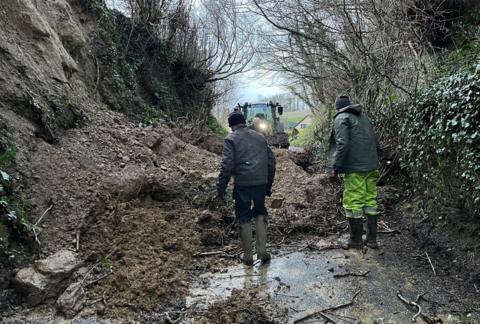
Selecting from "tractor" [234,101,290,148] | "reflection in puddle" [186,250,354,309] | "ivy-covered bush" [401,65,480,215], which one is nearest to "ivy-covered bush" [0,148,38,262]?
"reflection in puddle" [186,250,354,309]

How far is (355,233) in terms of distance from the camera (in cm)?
536

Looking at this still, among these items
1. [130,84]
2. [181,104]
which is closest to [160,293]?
[130,84]

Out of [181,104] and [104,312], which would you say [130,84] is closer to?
[181,104]

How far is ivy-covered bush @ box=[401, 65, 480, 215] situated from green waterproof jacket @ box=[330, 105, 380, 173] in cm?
94

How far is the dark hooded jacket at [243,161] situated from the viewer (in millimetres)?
4992

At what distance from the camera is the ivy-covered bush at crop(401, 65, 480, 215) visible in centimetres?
471

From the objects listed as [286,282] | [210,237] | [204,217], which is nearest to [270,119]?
[204,217]

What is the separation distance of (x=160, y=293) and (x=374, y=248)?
2.93m

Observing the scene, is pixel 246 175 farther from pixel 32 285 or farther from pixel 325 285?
pixel 32 285

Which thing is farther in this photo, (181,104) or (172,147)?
(181,104)

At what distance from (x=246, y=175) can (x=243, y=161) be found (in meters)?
0.18

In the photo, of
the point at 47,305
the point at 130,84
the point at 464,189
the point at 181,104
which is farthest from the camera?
the point at 181,104

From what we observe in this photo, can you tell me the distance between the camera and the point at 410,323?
3.54m

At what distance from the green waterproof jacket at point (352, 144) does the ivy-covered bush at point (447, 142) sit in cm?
94
